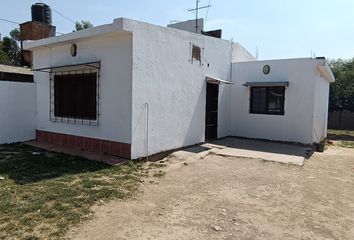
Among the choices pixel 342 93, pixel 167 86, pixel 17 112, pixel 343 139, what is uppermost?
pixel 342 93

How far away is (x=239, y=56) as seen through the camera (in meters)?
12.9

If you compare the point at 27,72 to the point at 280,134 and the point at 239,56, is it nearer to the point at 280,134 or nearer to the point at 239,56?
the point at 239,56

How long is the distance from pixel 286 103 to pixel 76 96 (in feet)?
24.1

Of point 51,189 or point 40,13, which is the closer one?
point 51,189

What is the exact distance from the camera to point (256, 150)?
9.59 meters

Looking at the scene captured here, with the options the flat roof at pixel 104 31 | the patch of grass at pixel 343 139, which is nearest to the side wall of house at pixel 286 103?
the patch of grass at pixel 343 139

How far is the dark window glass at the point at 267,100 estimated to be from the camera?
1126 cm

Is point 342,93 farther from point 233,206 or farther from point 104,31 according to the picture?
point 233,206

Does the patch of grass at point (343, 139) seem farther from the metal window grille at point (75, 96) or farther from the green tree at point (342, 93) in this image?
the metal window grille at point (75, 96)

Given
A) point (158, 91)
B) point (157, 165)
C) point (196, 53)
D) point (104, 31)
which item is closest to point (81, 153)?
point (157, 165)

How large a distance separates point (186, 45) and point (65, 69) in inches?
145

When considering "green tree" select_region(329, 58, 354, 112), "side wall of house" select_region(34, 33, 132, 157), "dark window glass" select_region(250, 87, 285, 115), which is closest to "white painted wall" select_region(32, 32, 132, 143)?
"side wall of house" select_region(34, 33, 132, 157)

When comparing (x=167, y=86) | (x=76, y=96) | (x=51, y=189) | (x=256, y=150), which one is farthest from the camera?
(x=256, y=150)

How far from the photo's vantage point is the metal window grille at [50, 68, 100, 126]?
8.31 m
